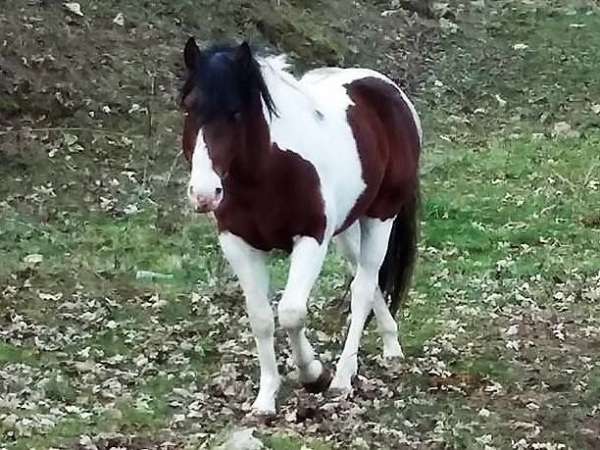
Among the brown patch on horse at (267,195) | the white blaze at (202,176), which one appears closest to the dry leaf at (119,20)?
the brown patch on horse at (267,195)

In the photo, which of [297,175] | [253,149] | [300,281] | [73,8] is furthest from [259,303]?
[73,8]

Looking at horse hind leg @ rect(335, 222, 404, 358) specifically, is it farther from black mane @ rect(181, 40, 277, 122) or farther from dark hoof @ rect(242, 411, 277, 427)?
black mane @ rect(181, 40, 277, 122)

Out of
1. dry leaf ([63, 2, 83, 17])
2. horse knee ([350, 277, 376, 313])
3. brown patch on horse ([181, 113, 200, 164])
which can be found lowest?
dry leaf ([63, 2, 83, 17])

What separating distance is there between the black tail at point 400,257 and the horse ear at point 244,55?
1.98 metres

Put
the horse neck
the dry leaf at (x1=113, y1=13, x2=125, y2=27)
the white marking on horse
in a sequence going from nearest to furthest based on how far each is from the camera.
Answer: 1. the white marking on horse
2. the horse neck
3. the dry leaf at (x1=113, y1=13, x2=125, y2=27)

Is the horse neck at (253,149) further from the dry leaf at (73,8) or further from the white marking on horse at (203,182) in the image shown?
the dry leaf at (73,8)

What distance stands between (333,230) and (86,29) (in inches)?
300

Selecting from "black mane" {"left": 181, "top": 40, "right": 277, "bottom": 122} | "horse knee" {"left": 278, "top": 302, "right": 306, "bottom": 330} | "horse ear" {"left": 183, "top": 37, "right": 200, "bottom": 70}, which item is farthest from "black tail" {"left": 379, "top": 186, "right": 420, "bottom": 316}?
"horse ear" {"left": 183, "top": 37, "right": 200, "bottom": 70}

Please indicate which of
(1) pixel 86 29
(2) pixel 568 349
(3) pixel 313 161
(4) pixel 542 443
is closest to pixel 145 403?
(3) pixel 313 161

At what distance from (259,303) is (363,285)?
92 cm

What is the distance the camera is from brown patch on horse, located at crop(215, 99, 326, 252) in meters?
5.59

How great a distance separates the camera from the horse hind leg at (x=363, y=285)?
21.2 feet

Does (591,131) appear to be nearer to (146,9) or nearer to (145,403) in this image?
(146,9)

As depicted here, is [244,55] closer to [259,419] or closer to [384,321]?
[259,419]
